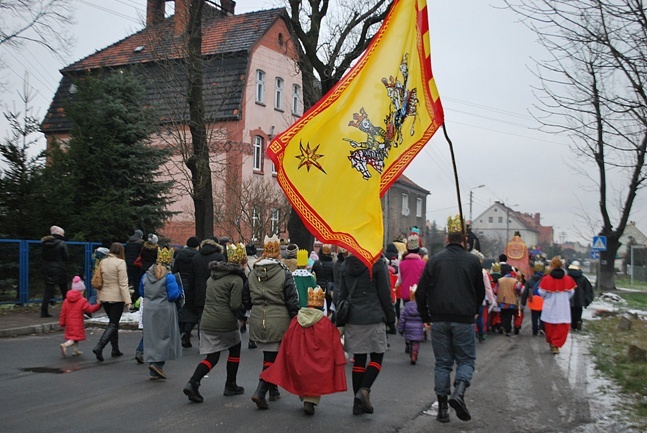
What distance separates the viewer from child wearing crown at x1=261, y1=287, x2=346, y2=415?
7234mm

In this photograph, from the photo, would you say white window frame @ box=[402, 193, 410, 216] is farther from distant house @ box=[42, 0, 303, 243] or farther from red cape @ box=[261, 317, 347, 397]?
red cape @ box=[261, 317, 347, 397]

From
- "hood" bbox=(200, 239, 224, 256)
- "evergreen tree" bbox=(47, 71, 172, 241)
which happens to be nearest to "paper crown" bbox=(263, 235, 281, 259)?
"hood" bbox=(200, 239, 224, 256)

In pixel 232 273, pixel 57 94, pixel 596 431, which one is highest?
pixel 57 94

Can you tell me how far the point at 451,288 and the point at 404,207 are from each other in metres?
53.4

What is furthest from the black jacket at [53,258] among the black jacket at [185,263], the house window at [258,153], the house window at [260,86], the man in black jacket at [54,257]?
the house window at [260,86]

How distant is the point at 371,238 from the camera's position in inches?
268

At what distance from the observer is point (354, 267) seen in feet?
25.5

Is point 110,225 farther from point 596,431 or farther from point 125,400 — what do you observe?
point 596,431

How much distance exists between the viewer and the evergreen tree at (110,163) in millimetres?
20359

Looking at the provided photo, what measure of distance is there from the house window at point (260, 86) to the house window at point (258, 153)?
1989 millimetres

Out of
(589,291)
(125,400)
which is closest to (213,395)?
(125,400)

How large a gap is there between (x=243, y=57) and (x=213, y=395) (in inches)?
1086

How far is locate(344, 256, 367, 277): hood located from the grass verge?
335 cm

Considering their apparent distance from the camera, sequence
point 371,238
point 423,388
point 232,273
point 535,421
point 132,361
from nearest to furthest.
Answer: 1. point 371,238
2. point 535,421
3. point 232,273
4. point 423,388
5. point 132,361
